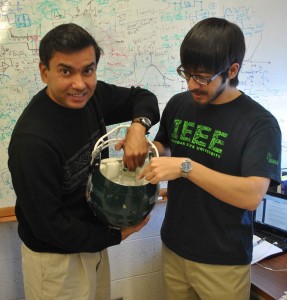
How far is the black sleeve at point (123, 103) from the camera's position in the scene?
1315 millimetres

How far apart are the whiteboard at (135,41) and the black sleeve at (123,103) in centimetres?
41

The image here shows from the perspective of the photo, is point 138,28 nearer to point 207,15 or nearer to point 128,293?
point 207,15

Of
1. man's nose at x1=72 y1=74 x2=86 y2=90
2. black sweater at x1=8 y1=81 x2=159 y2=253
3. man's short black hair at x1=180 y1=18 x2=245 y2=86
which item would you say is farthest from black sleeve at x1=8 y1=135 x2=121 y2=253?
man's short black hair at x1=180 y1=18 x2=245 y2=86

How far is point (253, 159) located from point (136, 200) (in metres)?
0.38

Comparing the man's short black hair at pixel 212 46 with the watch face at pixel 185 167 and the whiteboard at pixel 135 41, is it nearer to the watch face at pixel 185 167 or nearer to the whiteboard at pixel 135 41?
the watch face at pixel 185 167

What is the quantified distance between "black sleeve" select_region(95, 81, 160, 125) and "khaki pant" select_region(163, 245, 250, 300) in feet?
1.84

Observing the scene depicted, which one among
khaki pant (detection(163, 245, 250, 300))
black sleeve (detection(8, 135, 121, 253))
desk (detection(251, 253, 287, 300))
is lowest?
desk (detection(251, 253, 287, 300))

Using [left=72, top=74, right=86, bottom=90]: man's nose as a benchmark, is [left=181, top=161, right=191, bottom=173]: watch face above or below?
below

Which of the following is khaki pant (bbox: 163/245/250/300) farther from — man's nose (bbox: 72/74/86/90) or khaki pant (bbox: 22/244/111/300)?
man's nose (bbox: 72/74/86/90)

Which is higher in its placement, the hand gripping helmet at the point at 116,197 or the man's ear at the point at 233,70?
the man's ear at the point at 233,70

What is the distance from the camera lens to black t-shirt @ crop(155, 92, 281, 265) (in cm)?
108

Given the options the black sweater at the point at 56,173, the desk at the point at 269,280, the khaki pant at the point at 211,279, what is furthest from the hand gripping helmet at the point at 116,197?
the desk at the point at 269,280

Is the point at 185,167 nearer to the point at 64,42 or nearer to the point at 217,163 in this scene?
the point at 217,163

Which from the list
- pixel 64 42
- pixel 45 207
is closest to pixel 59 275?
pixel 45 207
